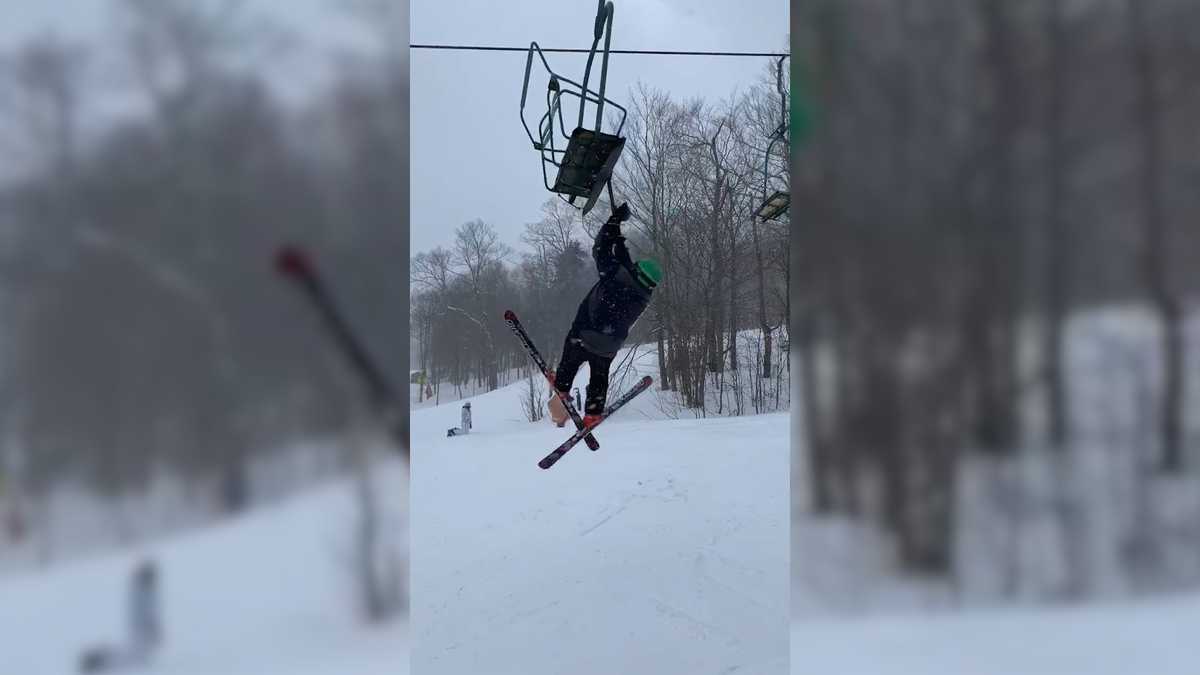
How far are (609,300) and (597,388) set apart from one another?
49cm

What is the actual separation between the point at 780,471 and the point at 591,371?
1.36m

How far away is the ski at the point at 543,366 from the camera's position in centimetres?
283

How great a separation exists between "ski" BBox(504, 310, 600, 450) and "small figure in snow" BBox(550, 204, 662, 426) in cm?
3

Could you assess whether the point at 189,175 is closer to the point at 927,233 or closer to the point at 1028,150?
the point at 927,233

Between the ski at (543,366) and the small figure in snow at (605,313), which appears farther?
the ski at (543,366)

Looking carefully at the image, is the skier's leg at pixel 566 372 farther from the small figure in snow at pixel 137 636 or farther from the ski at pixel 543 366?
the small figure in snow at pixel 137 636

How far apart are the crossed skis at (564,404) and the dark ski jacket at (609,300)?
0.28m

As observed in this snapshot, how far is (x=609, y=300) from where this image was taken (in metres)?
2.72

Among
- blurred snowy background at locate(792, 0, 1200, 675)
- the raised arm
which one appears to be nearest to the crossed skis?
the raised arm

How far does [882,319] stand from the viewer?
1.49m

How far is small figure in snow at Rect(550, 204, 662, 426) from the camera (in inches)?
105

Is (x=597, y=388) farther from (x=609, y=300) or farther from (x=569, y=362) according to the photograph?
(x=609, y=300)

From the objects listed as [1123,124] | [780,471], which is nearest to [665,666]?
[780,471]

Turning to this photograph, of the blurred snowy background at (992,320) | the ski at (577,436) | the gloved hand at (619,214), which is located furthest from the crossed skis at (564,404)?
the blurred snowy background at (992,320)
